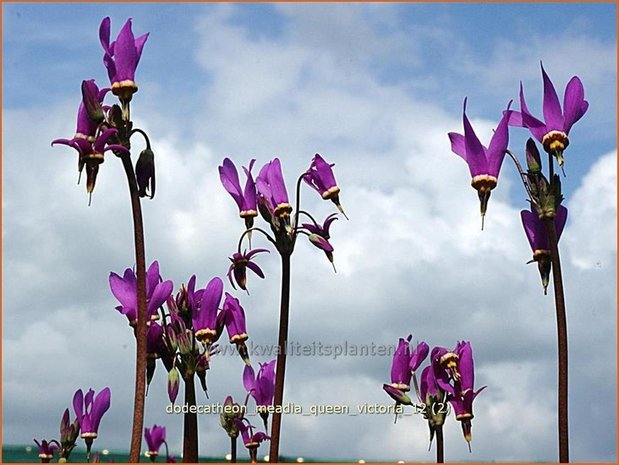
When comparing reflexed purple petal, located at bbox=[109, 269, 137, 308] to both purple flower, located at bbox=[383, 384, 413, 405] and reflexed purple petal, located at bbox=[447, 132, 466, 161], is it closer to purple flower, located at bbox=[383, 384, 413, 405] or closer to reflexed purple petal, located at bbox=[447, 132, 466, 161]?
purple flower, located at bbox=[383, 384, 413, 405]

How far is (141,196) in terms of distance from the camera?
3695 mm

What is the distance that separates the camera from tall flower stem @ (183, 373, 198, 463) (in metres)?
4.07

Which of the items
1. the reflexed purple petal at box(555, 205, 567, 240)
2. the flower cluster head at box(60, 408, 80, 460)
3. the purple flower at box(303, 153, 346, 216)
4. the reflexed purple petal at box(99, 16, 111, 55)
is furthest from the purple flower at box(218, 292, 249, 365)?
the reflexed purple petal at box(555, 205, 567, 240)

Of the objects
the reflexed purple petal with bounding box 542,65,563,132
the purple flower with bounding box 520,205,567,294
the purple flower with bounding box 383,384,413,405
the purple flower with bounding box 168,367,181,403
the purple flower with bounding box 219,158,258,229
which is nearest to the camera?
the reflexed purple petal with bounding box 542,65,563,132

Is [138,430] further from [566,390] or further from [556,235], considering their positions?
[556,235]

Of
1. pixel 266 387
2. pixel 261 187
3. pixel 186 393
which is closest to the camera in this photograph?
pixel 186 393

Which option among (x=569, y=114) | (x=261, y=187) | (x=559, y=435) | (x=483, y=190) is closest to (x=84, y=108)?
(x=261, y=187)

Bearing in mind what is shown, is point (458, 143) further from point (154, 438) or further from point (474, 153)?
point (154, 438)

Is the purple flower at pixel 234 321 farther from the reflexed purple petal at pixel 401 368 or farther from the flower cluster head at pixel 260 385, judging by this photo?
the reflexed purple petal at pixel 401 368

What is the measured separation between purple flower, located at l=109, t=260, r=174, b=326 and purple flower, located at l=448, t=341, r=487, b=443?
52.1 inches

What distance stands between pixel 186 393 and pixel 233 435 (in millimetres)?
730

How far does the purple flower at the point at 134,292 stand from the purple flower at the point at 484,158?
1.37 metres

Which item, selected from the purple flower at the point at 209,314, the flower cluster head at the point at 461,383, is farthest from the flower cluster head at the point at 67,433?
the flower cluster head at the point at 461,383

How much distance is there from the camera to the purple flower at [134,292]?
4.11m
